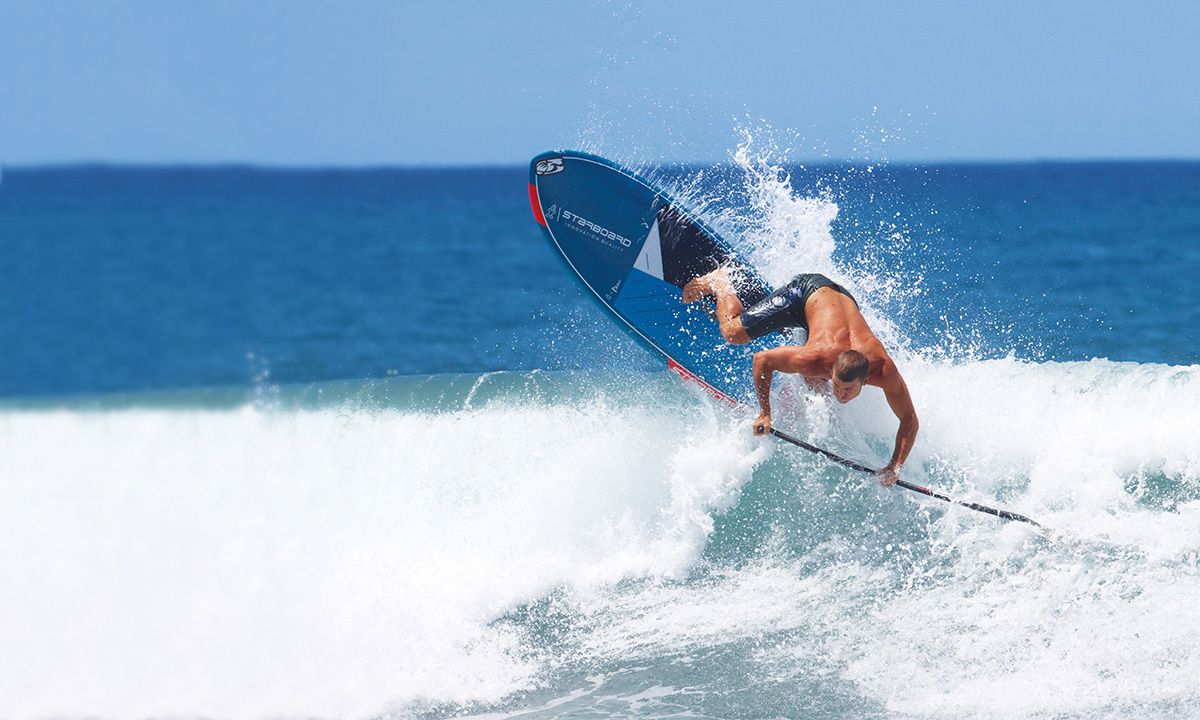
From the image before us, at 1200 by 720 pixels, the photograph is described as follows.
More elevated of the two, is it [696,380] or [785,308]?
[785,308]

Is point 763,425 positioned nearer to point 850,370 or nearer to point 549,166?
point 850,370

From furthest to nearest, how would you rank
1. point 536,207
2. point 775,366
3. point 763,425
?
point 536,207
point 763,425
point 775,366

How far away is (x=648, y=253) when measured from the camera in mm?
7195

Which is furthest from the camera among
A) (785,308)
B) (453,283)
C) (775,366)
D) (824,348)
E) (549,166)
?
(453,283)

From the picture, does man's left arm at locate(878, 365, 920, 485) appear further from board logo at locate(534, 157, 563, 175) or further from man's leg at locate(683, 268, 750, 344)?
board logo at locate(534, 157, 563, 175)

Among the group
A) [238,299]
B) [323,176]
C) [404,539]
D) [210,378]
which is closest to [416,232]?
[238,299]

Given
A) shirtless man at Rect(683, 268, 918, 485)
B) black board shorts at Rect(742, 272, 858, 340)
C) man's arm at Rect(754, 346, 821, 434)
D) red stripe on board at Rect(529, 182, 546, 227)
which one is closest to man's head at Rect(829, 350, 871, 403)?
shirtless man at Rect(683, 268, 918, 485)

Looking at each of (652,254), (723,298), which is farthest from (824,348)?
(652,254)

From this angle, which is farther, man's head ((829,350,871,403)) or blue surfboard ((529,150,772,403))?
blue surfboard ((529,150,772,403))

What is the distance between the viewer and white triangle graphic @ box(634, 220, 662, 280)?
23.6ft

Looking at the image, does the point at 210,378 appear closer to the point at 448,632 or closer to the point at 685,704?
the point at 448,632

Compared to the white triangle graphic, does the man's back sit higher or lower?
lower

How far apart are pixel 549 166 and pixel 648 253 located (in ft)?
2.87

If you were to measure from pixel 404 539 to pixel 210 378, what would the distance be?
6.38 meters
